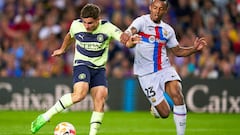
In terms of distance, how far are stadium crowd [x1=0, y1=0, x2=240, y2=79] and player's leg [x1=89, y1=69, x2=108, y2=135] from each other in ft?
28.5

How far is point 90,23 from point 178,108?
6.35ft

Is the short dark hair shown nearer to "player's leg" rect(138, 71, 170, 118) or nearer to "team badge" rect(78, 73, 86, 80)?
"team badge" rect(78, 73, 86, 80)

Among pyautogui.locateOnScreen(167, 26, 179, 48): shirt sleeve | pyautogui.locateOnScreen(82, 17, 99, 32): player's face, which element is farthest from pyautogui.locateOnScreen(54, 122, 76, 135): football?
pyautogui.locateOnScreen(167, 26, 179, 48): shirt sleeve

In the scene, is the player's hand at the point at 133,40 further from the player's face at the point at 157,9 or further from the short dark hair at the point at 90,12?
the player's face at the point at 157,9

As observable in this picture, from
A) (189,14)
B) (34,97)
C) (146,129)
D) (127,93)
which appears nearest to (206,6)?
(189,14)

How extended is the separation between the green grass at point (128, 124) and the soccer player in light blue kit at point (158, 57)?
6.31ft

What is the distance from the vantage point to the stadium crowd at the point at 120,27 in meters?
21.8

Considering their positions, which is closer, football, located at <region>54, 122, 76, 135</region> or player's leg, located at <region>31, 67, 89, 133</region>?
football, located at <region>54, 122, 76, 135</region>

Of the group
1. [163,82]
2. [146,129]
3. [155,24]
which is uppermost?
[155,24]

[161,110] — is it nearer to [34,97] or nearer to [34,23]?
[34,97]

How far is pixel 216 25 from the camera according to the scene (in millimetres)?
23406

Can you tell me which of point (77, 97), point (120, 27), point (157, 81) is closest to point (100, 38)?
point (77, 97)

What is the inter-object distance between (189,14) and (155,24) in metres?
10.6

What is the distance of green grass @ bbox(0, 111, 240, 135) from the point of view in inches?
599
